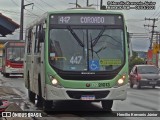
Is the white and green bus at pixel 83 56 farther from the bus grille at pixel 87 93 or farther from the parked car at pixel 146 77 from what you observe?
the parked car at pixel 146 77

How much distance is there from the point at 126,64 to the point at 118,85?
703mm

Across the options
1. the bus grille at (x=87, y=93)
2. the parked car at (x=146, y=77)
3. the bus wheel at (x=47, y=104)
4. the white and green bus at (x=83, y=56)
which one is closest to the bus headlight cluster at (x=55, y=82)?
the white and green bus at (x=83, y=56)

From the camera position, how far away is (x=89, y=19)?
49.2 ft

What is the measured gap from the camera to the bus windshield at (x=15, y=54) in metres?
43.6

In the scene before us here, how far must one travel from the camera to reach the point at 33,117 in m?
13.9

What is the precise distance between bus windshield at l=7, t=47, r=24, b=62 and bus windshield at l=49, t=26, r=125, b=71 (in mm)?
29049

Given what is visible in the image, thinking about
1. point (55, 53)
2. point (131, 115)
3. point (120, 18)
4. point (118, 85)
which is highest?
point (120, 18)

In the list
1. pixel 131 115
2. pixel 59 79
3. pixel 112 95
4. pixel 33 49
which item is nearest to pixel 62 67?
pixel 59 79

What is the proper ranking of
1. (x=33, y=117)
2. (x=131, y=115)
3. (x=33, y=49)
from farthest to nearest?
(x=33, y=49), (x=131, y=115), (x=33, y=117)

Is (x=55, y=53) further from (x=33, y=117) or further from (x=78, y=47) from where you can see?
(x=33, y=117)

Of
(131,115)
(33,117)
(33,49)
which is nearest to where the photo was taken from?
(33,117)

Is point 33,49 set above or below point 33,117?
above

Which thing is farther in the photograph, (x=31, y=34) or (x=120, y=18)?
(x=31, y=34)

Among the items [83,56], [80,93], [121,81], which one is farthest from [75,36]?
[121,81]
